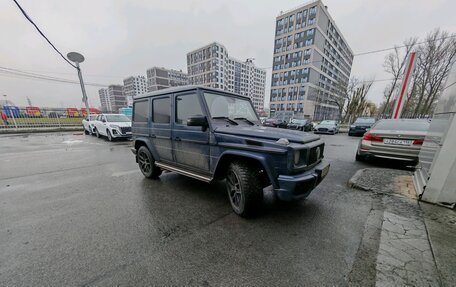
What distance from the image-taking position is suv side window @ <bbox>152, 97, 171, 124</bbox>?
3598 millimetres

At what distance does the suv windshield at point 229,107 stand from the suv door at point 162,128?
1.02 m

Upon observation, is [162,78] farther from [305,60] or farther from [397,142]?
[397,142]

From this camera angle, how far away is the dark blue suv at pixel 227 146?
2.31 meters

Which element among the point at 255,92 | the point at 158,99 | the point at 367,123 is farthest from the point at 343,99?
the point at 255,92

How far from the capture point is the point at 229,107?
3387 mm

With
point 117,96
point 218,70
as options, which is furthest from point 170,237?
point 117,96

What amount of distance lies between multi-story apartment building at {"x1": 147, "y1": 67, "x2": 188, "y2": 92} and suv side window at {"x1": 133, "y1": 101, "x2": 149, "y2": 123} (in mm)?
81118

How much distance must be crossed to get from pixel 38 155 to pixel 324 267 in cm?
1008

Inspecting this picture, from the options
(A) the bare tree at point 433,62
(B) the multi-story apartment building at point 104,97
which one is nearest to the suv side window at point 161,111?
(A) the bare tree at point 433,62

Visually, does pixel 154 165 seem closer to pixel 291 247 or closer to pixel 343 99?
pixel 291 247

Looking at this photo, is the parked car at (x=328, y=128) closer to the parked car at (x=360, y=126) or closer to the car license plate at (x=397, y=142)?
the parked car at (x=360, y=126)

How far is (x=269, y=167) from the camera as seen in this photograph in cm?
234

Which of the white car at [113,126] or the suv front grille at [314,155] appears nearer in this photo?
the suv front grille at [314,155]

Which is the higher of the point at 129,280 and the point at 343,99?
the point at 343,99
